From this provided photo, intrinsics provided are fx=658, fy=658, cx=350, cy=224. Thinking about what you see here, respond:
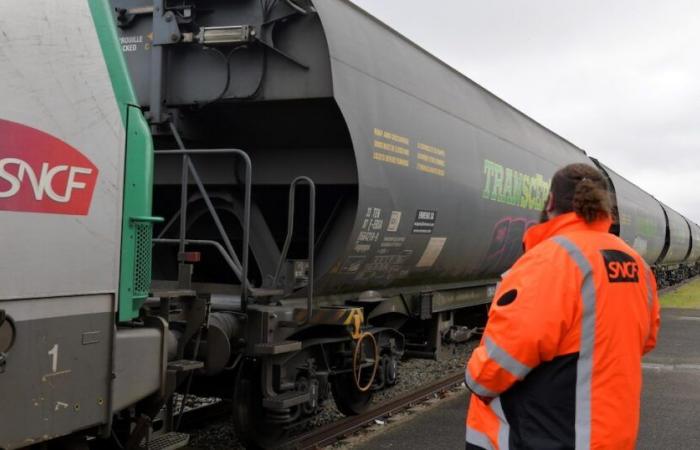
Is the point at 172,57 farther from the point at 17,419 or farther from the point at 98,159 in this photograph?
the point at 17,419

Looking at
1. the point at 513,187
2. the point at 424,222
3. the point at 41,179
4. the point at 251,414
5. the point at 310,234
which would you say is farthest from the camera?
the point at 513,187

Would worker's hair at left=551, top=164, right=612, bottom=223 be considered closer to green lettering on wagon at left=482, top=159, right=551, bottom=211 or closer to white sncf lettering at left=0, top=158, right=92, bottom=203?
white sncf lettering at left=0, top=158, right=92, bottom=203

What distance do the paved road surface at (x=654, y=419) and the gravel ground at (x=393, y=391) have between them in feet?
2.38

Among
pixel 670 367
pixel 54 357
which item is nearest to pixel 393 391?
pixel 670 367

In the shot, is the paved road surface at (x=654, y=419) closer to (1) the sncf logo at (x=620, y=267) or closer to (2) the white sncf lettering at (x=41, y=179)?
(2) the white sncf lettering at (x=41, y=179)

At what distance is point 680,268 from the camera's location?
37062mm

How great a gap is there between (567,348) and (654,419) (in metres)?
5.43

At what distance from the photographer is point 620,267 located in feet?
7.43

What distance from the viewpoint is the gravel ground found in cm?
566

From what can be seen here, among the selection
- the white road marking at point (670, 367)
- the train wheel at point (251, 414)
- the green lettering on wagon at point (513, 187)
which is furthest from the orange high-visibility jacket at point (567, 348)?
the white road marking at point (670, 367)

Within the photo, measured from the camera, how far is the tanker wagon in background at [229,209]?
2.75 m

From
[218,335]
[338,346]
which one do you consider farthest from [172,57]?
[338,346]

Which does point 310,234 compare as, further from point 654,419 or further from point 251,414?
point 654,419

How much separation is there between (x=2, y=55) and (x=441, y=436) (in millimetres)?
4776
